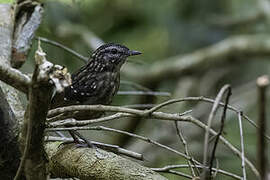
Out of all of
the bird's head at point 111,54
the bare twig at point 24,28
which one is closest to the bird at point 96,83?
the bird's head at point 111,54

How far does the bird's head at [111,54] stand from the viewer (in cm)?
422

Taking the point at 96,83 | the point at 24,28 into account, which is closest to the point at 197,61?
the point at 24,28

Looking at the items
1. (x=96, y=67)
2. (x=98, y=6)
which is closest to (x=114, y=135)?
(x=98, y=6)

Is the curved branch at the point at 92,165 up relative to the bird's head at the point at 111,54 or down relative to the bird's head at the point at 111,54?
down

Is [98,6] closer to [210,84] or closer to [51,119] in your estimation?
[210,84]

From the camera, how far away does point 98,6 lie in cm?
847

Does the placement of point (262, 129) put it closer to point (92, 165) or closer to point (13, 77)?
point (13, 77)

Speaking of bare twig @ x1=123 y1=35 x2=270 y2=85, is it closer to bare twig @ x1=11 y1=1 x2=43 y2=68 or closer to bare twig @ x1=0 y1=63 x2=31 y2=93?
bare twig @ x1=11 y1=1 x2=43 y2=68

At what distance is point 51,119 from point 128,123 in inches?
166

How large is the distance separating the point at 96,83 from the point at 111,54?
48 cm

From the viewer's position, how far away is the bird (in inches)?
147

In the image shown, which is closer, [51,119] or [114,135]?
[51,119]

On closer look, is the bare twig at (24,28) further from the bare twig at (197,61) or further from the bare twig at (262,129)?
the bare twig at (197,61)

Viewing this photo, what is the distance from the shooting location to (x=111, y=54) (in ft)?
14.2
